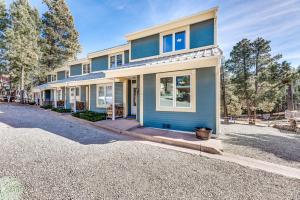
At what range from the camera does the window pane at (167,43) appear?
29.2 feet

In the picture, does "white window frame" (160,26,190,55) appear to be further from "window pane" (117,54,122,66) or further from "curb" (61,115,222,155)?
"curb" (61,115,222,155)

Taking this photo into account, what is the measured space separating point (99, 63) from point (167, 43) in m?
8.03

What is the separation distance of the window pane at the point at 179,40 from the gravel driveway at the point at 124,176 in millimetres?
6168

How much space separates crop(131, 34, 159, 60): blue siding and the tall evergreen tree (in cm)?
1751

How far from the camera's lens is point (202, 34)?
26.0 ft

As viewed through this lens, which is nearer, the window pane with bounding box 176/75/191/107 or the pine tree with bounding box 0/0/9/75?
the window pane with bounding box 176/75/191/107

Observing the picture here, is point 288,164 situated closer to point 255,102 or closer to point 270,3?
point 270,3

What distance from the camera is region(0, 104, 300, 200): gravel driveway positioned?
2.74 metres

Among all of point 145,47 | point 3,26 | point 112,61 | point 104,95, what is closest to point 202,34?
point 145,47

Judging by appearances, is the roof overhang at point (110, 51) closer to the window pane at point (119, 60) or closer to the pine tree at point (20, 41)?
the window pane at point (119, 60)

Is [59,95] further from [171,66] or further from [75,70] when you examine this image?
[171,66]

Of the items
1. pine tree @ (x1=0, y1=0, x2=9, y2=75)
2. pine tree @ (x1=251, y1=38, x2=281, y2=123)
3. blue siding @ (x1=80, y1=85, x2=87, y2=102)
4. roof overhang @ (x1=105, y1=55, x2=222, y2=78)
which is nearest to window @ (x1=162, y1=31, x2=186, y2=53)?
roof overhang @ (x1=105, y1=55, x2=222, y2=78)

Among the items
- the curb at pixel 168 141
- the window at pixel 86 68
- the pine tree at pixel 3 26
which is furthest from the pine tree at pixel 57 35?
the curb at pixel 168 141

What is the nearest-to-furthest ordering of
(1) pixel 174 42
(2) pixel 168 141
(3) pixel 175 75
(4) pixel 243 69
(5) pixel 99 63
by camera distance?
1. (2) pixel 168 141
2. (3) pixel 175 75
3. (1) pixel 174 42
4. (5) pixel 99 63
5. (4) pixel 243 69
